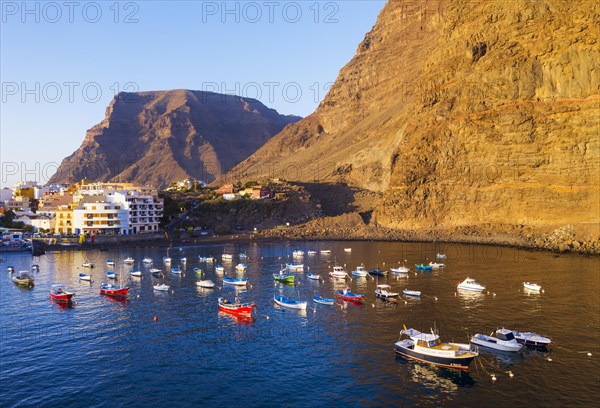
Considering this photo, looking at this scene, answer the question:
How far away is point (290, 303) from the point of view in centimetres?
6356

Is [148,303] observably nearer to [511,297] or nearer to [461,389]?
[461,389]

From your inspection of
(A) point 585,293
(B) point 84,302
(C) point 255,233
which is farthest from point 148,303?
(C) point 255,233

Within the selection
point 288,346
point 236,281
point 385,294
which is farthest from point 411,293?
point 236,281

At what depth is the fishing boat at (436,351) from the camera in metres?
41.7

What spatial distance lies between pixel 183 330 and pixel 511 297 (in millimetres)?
45429

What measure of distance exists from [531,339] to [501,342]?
340 cm

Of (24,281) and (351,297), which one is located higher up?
(24,281)

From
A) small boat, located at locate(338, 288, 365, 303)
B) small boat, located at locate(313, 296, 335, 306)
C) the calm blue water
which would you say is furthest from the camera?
small boat, located at locate(338, 288, 365, 303)

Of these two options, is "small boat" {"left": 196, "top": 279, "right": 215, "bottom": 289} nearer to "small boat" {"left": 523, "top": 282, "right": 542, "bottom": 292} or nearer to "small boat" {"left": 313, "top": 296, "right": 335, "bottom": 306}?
"small boat" {"left": 313, "top": 296, "right": 335, "bottom": 306}

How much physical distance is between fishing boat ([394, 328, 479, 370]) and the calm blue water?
Result: 84 centimetres

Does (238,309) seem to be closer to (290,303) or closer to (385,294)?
(290,303)

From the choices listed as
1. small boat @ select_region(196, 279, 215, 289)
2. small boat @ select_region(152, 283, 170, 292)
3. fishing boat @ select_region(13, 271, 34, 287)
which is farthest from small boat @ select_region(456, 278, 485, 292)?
fishing boat @ select_region(13, 271, 34, 287)

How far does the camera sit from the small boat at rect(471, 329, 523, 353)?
45.2m

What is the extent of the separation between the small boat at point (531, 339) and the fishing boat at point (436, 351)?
533 centimetres
